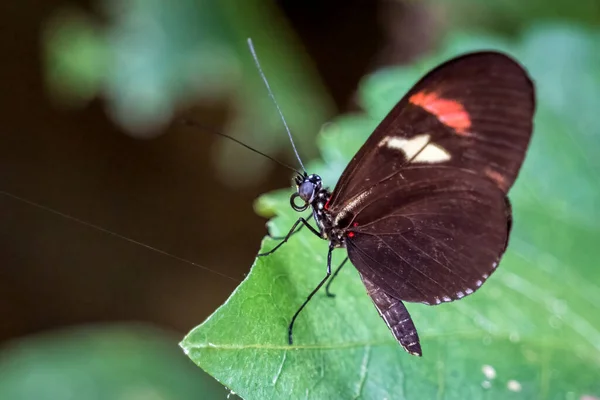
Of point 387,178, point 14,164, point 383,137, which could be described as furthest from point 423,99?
point 14,164

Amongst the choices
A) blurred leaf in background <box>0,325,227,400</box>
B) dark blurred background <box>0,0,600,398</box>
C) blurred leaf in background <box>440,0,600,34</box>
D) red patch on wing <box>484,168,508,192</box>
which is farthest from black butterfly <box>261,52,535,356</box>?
blurred leaf in background <box>440,0,600,34</box>

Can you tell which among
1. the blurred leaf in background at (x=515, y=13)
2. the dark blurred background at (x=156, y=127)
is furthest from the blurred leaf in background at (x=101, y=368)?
the blurred leaf in background at (x=515, y=13)

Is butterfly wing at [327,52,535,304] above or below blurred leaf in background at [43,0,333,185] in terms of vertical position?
above

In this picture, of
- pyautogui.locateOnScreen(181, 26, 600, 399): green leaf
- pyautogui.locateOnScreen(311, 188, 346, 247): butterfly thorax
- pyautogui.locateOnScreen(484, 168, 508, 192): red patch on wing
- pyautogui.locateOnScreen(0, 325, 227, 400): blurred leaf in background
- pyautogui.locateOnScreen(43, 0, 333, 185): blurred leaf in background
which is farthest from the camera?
pyautogui.locateOnScreen(43, 0, 333, 185): blurred leaf in background

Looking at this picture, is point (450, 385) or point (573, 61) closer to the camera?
point (450, 385)

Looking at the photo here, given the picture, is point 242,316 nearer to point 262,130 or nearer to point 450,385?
point 450,385

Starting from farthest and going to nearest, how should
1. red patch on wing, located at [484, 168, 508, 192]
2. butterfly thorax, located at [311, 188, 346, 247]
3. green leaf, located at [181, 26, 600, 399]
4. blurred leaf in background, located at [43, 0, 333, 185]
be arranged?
1. blurred leaf in background, located at [43, 0, 333, 185]
2. butterfly thorax, located at [311, 188, 346, 247]
3. red patch on wing, located at [484, 168, 508, 192]
4. green leaf, located at [181, 26, 600, 399]

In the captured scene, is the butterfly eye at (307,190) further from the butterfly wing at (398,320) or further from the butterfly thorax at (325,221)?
the butterfly wing at (398,320)

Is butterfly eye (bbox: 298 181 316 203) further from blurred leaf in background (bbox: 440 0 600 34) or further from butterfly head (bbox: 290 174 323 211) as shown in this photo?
blurred leaf in background (bbox: 440 0 600 34)
